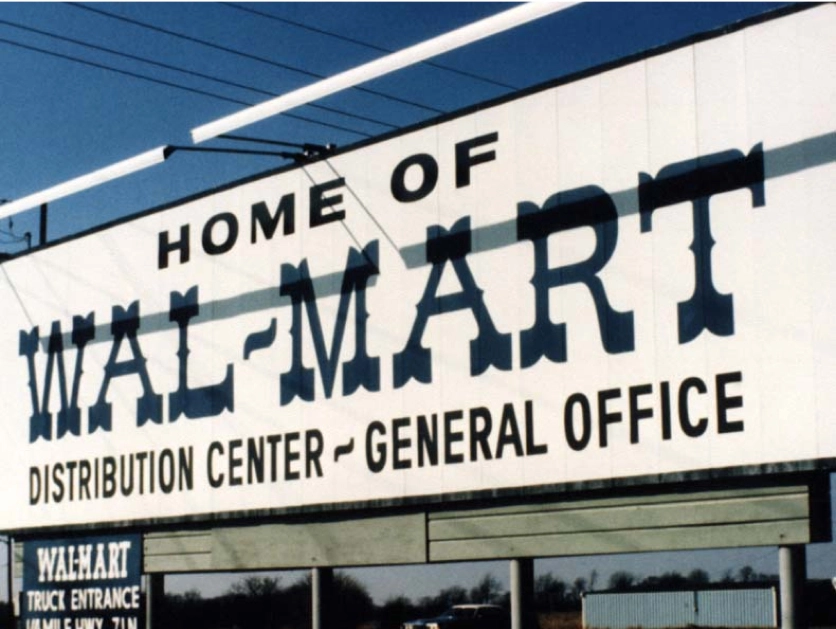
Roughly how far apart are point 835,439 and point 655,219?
282 centimetres

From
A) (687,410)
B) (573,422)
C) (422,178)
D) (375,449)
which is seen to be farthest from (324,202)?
(687,410)

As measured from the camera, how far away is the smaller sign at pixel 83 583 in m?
19.0

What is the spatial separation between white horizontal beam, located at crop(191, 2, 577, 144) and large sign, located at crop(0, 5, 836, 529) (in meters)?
1.43

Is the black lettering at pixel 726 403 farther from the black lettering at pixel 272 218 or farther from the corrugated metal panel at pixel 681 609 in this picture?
the corrugated metal panel at pixel 681 609

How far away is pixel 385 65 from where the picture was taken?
13.8m

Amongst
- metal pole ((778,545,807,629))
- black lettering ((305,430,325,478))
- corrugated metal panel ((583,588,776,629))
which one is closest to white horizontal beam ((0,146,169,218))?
black lettering ((305,430,325,478))

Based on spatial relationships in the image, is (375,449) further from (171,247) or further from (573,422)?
(171,247)

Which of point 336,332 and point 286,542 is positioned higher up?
point 336,332

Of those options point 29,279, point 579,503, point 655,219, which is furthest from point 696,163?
point 29,279

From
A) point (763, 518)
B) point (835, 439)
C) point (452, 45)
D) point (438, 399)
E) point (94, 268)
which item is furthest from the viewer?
point (94, 268)

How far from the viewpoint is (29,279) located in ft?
69.0

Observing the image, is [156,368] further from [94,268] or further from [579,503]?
[579,503]

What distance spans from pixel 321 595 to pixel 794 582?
251 inches

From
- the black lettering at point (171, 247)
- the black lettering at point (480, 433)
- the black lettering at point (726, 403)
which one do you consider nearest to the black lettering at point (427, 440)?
the black lettering at point (480, 433)
